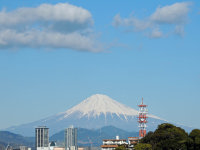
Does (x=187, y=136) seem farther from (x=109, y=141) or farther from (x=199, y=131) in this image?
(x=109, y=141)

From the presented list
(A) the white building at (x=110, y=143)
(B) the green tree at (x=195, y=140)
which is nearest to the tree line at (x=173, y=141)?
(B) the green tree at (x=195, y=140)

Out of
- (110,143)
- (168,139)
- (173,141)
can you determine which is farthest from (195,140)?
(110,143)

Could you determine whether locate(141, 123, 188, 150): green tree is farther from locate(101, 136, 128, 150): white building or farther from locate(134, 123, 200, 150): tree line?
locate(101, 136, 128, 150): white building

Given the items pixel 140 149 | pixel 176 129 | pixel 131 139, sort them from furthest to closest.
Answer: pixel 131 139 < pixel 176 129 < pixel 140 149

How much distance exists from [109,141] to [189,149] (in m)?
68.6

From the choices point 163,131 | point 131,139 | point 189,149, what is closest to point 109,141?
point 131,139

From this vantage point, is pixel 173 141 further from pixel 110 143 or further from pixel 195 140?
pixel 110 143

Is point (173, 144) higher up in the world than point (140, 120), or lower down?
lower down

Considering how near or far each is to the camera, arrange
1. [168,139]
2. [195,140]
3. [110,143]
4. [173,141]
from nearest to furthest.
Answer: [195,140] → [173,141] → [168,139] → [110,143]

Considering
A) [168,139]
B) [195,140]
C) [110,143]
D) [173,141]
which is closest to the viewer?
[195,140]

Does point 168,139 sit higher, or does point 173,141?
point 168,139

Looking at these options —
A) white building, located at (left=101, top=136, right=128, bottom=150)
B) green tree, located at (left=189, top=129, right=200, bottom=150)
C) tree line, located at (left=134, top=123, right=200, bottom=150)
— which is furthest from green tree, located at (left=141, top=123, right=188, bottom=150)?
white building, located at (left=101, top=136, right=128, bottom=150)

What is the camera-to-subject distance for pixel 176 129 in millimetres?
139000

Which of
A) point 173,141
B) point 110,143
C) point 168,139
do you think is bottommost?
point 173,141
